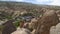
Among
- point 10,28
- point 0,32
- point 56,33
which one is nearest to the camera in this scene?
point 56,33

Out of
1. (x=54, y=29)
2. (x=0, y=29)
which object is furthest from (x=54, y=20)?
(x=0, y=29)

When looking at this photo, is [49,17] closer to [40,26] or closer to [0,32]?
[40,26]

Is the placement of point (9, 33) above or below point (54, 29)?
below

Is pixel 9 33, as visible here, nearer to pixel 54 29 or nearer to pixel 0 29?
pixel 0 29

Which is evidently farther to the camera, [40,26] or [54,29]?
[40,26]

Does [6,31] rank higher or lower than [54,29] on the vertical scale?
lower

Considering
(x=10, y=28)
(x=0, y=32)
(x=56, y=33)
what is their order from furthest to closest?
(x=10, y=28), (x=0, y=32), (x=56, y=33)

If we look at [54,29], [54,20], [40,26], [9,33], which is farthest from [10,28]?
[54,29]

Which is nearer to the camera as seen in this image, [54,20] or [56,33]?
[56,33]
